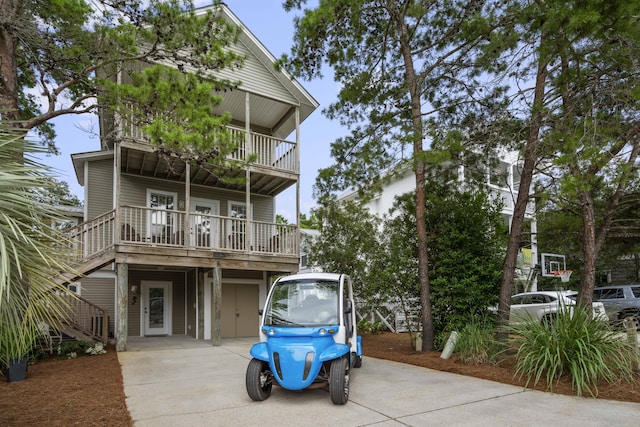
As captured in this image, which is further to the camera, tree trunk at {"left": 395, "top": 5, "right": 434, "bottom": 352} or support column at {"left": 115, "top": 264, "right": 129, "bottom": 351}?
support column at {"left": 115, "top": 264, "right": 129, "bottom": 351}

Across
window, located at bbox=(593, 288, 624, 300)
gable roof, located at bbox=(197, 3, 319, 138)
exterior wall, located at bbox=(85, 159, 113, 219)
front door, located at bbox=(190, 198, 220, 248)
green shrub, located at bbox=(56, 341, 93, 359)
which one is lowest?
green shrub, located at bbox=(56, 341, 93, 359)

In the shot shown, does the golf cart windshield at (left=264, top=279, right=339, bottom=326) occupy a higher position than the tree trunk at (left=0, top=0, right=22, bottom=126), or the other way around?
the tree trunk at (left=0, top=0, right=22, bottom=126)

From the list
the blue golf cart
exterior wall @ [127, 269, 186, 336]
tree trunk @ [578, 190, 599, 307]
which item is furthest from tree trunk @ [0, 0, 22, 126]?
tree trunk @ [578, 190, 599, 307]

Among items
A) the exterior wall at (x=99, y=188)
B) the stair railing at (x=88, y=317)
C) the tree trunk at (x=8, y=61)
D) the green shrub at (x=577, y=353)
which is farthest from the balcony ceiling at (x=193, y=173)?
the green shrub at (x=577, y=353)

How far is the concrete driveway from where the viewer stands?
16.3 ft

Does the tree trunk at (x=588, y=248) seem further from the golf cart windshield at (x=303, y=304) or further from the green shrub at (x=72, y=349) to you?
the green shrub at (x=72, y=349)

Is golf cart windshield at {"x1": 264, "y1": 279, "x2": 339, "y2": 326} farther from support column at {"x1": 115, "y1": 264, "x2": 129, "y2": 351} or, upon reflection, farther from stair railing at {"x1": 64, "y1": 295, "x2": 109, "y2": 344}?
stair railing at {"x1": 64, "y1": 295, "x2": 109, "y2": 344}

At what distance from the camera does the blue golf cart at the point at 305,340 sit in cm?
560

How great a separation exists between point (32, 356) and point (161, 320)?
6.72 metres

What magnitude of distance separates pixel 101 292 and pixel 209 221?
4.95m

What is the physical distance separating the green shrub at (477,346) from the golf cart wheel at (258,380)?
14.3ft

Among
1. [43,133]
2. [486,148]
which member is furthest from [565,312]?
[43,133]

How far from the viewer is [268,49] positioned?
608 inches

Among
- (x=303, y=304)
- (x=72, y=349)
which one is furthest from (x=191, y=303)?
(x=303, y=304)
